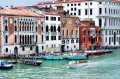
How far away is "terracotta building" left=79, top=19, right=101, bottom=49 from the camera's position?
56688 mm

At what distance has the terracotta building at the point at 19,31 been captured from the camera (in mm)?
43406

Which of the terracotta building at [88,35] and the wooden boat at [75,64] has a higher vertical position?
the terracotta building at [88,35]

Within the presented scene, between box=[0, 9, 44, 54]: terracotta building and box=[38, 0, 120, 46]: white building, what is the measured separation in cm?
1888

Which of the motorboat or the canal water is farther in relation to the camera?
the motorboat

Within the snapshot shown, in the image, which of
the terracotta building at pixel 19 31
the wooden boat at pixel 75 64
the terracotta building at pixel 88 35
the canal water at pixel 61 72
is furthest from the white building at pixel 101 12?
the canal water at pixel 61 72

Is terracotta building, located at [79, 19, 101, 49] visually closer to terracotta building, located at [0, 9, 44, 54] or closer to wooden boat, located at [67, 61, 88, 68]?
terracotta building, located at [0, 9, 44, 54]

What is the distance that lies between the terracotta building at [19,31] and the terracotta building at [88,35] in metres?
10.1

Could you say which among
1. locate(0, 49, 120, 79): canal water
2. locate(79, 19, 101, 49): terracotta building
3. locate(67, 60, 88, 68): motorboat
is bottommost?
locate(0, 49, 120, 79): canal water

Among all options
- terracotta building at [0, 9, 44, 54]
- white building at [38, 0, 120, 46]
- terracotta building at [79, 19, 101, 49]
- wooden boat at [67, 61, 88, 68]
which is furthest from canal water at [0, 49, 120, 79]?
white building at [38, 0, 120, 46]

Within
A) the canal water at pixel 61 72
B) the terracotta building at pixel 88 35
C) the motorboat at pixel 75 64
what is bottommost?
the canal water at pixel 61 72

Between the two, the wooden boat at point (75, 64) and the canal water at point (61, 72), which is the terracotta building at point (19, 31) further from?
the wooden boat at point (75, 64)

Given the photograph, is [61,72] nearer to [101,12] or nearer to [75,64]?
[75,64]

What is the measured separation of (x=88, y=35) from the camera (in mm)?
57562

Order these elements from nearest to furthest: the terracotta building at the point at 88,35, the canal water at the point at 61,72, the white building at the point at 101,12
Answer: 1. the canal water at the point at 61,72
2. the terracotta building at the point at 88,35
3. the white building at the point at 101,12
